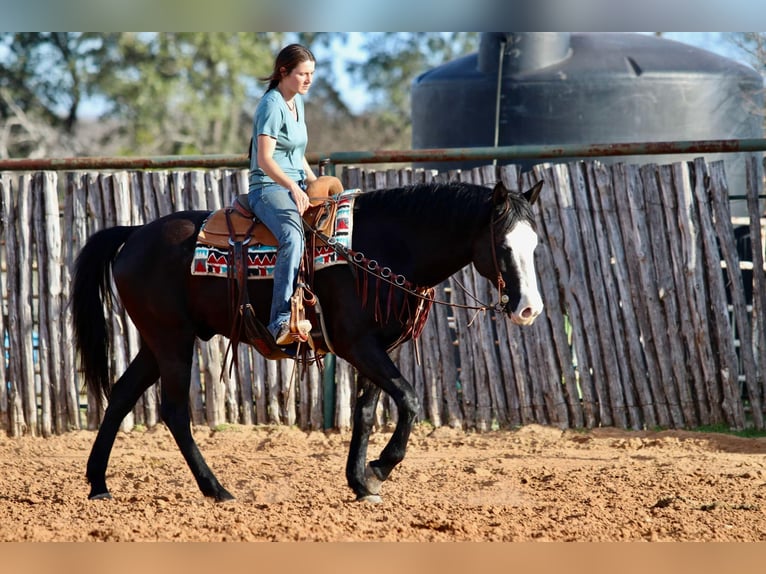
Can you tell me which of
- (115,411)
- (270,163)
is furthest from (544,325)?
(115,411)

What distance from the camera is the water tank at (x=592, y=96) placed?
10219mm

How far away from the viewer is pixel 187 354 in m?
5.53

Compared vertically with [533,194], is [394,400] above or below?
below

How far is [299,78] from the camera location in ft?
16.6

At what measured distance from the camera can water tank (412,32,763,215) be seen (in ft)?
33.5

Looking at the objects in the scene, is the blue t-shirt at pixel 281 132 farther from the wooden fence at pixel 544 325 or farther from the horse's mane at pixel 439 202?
the wooden fence at pixel 544 325

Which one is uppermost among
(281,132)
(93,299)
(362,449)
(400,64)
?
(400,64)

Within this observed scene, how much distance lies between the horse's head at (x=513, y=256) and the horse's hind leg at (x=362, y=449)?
1.06 m

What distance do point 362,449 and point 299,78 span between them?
2.20m

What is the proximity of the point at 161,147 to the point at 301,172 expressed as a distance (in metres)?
25.2

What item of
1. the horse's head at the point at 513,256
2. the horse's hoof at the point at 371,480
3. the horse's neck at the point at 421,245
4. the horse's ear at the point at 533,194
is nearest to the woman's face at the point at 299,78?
the horse's neck at the point at 421,245

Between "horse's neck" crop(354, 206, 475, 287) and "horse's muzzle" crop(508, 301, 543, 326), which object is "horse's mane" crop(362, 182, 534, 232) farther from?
"horse's muzzle" crop(508, 301, 543, 326)

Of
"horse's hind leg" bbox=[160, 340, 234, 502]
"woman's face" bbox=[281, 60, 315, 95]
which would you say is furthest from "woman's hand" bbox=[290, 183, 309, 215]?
"horse's hind leg" bbox=[160, 340, 234, 502]

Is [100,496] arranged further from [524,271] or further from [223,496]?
[524,271]
